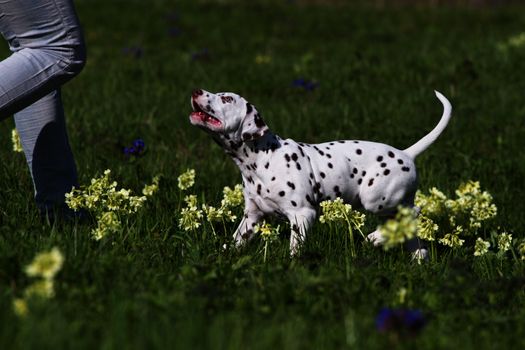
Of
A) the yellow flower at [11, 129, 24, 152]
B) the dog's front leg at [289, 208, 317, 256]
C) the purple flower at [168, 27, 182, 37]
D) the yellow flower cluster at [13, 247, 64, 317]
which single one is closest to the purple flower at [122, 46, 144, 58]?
the purple flower at [168, 27, 182, 37]

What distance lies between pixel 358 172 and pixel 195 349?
7.57 ft

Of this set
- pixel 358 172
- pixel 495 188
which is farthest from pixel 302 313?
pixel 495 188

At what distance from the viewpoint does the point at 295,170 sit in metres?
4.77

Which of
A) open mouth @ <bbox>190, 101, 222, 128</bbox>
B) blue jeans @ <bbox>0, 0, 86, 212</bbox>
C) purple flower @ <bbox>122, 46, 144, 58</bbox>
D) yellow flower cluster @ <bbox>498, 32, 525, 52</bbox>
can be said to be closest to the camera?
blue jeans @ <bbox>0, 0, 86, 212</bbox>

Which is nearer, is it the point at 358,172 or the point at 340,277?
the point at 340,277

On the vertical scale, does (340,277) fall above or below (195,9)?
above

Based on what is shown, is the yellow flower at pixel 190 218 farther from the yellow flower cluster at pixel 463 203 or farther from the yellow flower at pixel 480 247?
A: the yellow flower at pixel 480 247

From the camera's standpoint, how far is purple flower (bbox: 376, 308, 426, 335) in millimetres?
2932

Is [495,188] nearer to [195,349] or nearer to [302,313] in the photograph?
[302,313]

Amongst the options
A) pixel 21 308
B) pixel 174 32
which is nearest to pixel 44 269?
pixel 21 308

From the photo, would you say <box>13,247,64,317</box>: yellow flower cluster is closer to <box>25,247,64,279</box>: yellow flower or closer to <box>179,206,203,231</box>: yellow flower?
<box>25,247,64,279</box>: yellow flower

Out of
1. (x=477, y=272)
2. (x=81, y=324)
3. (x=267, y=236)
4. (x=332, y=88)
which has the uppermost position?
(x=81, y=324)

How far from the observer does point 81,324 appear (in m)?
3.14

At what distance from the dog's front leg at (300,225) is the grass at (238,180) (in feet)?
0.23
